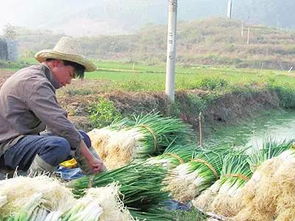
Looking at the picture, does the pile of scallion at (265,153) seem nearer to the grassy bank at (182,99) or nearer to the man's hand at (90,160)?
the man's hand at (90,160)

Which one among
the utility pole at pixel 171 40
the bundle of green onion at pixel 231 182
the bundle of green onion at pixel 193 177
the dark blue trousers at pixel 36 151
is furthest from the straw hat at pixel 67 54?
the utility pole at pixel 171 40

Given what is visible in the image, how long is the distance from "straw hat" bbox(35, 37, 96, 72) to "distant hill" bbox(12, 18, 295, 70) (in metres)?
37.1

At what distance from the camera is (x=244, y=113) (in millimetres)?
15930

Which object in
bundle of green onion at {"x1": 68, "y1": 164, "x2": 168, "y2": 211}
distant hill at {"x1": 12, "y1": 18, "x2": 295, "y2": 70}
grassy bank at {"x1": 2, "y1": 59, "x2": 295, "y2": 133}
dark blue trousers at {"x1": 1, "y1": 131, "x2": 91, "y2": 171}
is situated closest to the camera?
bundle of green onion at {"x1": 68, "y1": 164, "x2": 168, "y2": 211}

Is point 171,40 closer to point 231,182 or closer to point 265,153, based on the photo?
point 265,153

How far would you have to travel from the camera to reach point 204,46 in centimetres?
5784

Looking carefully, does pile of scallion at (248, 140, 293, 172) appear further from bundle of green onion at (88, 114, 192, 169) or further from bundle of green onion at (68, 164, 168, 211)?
bundle of green onion at (68, 164, 168, 211)

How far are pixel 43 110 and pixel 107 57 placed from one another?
163 ft

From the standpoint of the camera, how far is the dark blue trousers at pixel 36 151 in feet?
11.6

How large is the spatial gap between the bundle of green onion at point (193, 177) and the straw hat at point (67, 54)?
1.42 meters

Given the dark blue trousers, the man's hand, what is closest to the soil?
the man's hand

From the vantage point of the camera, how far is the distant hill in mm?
46969

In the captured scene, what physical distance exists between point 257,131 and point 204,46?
1781 inches

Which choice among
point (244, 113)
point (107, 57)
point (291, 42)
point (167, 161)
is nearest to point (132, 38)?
point (107, 57)
